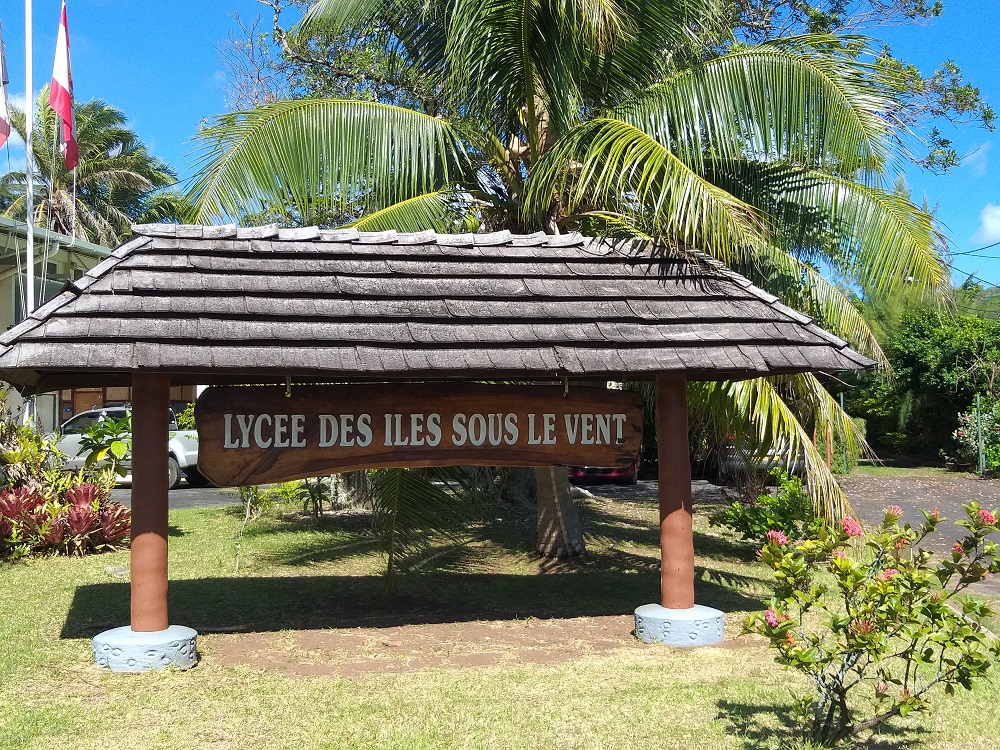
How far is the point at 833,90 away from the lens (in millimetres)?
8375

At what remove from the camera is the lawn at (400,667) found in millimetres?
4746

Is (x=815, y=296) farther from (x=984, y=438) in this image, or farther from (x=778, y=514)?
(x=984, y=438)

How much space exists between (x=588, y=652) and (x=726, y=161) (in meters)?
5.72

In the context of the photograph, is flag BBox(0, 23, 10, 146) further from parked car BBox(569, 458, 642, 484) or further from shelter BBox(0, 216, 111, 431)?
parked car BBox(569, 458, 642, 484)

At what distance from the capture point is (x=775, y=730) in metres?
4.71

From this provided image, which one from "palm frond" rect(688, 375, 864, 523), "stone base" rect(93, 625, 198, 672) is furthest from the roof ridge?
"stone base" rect(93, 625, 198, 672)

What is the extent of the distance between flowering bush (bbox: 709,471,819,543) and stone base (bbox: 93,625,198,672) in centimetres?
646

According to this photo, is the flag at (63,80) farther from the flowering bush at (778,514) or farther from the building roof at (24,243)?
the flowering bush at (778,514)

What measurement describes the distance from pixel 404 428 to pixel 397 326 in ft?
2.46

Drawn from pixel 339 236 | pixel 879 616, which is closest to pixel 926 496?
pixel 339 236

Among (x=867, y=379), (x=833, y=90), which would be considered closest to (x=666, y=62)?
(x=833, y=90)

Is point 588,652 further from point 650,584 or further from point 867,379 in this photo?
point 867,379

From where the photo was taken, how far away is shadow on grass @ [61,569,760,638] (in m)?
7.43

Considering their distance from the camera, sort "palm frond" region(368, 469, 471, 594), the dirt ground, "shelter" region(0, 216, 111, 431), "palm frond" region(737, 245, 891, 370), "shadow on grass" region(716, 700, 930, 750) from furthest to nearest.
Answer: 1. "shelter" region(0, 216, 111, 431)
2. "palm frond" region(737, 245, 891, 370)
3. "palm frond" region(368, 469, 471, 594)
4. the dirt ground
5. "shadow on grass" region(716, 700, 930, 750)
